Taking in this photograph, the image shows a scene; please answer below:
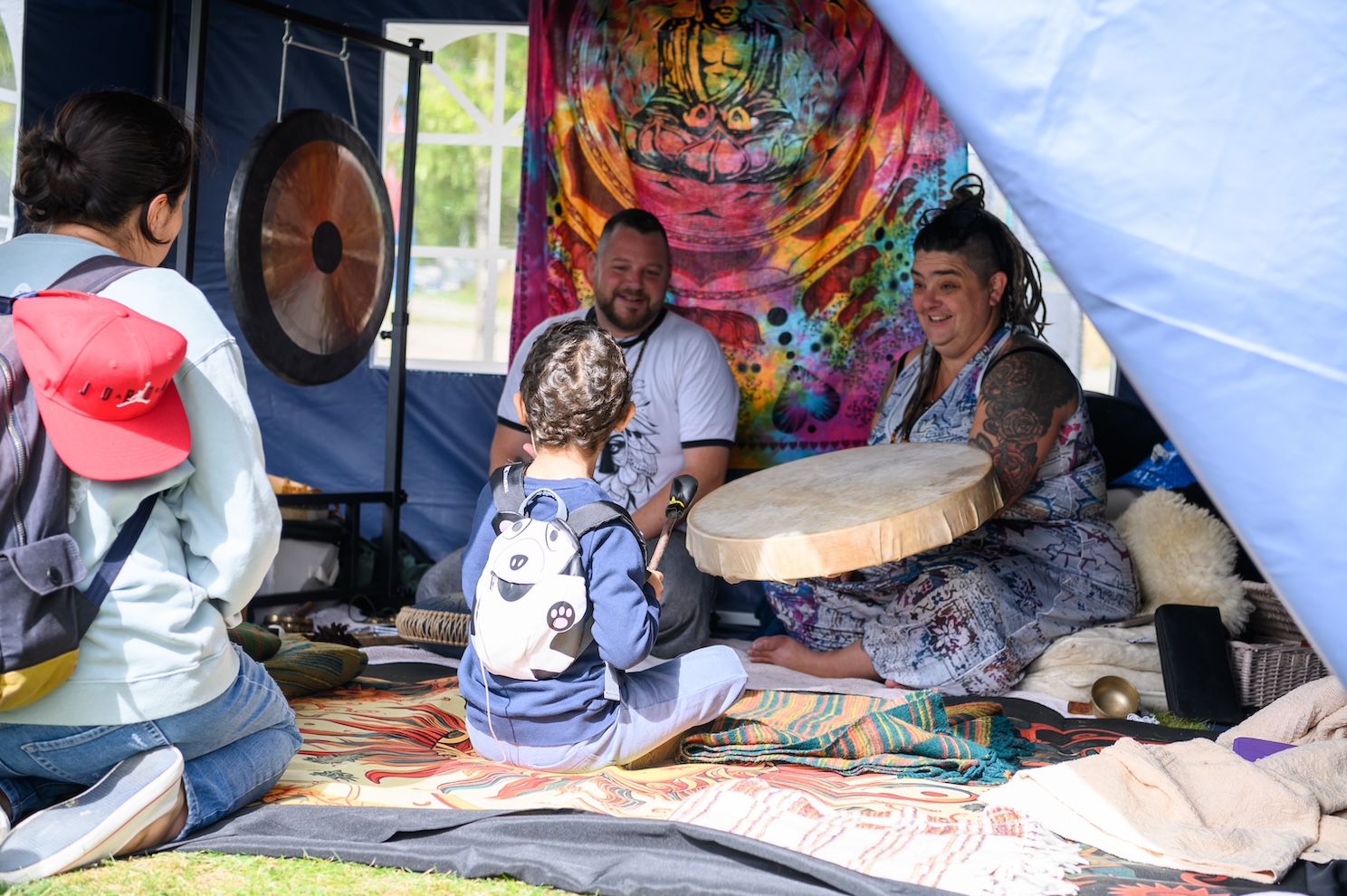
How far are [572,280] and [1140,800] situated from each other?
114 inches

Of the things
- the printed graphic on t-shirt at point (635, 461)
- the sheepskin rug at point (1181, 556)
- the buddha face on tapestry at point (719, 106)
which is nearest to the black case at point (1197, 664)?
the sheepskin rug at point (1181, 556)

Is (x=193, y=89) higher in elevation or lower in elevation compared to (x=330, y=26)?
lower

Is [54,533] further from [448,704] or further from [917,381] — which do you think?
[917,381]

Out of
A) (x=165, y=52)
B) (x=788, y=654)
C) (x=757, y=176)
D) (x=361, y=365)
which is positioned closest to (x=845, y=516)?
(x=788, y=654)

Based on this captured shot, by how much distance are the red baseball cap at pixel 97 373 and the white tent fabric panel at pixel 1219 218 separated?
1.08 metres

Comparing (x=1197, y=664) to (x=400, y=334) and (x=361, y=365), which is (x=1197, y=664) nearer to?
(x=400, y=334)

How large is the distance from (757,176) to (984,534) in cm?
156

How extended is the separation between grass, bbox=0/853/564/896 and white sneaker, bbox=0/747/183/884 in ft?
0.07

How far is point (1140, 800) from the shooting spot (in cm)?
191

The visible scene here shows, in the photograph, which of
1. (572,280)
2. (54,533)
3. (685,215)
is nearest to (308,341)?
(572,280)

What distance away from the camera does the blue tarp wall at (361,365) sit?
4363 mm

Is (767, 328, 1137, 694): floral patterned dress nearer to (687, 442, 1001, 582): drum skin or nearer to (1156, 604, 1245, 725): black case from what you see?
(1156, 604, 1245, 725): black case

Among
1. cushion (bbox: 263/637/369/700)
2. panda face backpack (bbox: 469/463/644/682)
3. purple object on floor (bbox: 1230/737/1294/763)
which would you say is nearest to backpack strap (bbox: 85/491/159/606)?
panda face backpack (bbox: 469/463/644/682)

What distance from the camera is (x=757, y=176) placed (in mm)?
4121
